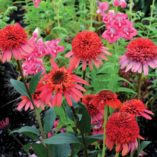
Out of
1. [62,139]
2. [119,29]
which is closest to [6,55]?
[62,139]

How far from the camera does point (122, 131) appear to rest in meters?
1.17

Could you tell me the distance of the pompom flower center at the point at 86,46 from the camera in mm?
1281

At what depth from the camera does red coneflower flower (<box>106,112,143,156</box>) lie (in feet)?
3.86

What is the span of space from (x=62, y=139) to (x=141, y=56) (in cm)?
36

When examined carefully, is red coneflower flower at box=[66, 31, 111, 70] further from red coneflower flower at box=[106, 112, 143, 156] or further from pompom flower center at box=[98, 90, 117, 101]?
red coneflower flower at box=[106, 112, 143, 156]

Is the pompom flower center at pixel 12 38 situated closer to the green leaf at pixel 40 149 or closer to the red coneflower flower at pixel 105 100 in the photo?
the red coneflower flower at pixel 105 100

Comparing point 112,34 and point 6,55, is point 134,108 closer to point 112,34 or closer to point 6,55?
point 6,55

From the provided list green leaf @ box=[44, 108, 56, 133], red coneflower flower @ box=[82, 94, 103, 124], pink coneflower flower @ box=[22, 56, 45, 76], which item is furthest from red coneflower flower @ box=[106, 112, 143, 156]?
pink coneflower flower @ box=[22, 56, 45, 76]

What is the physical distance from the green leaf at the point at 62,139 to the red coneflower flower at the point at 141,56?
0.28m

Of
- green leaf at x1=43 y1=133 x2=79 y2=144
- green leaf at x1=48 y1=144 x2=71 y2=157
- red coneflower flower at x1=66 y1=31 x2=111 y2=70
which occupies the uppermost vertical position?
red coneflower flower at x1=66 y1=31 x2=111 y2=70

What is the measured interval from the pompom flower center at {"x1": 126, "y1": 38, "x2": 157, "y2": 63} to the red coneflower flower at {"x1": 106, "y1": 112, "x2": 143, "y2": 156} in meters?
0.24

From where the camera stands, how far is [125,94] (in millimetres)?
2506

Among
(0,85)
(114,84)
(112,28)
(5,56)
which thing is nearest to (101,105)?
(5,56)

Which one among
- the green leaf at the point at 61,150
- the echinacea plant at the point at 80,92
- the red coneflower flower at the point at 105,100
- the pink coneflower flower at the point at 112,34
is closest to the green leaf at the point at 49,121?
the echinacea plant at the point at 80,92
